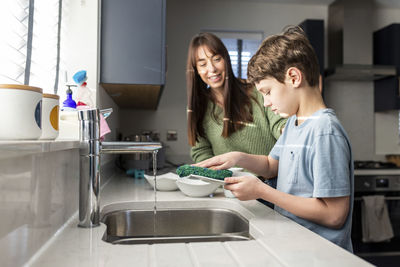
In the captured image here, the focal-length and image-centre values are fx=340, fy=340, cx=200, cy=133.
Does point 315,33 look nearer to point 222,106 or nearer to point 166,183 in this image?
point 222,106

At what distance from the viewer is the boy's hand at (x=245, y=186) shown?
0.83 m

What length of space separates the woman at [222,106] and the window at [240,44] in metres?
1.38

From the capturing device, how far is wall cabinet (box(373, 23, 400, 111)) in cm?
275

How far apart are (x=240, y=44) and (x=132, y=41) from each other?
5.43ft

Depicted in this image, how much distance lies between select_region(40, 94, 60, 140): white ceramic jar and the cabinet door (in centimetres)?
67

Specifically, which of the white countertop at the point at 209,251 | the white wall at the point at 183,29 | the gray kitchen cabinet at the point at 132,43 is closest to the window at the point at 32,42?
the gray kitchen cabinet at the point at 132,43

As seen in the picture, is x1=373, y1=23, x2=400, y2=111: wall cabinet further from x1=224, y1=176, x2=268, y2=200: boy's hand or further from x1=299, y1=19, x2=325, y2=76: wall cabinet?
x1=224, y1=176, x2=268, y2=200: boy's hand

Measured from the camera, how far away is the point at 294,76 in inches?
37.7

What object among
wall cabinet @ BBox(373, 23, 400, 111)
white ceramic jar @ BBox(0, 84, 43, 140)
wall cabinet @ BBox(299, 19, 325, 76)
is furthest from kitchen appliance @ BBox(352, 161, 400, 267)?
white ceramic jar @ BBox(0, 84, 43, 140)

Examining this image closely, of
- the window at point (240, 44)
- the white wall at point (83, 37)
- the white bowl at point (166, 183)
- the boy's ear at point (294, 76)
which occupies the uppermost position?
the window at point (240, 44)

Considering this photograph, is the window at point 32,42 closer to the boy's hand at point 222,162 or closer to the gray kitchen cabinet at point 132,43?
the gray kitchen cabinet at point 132,43

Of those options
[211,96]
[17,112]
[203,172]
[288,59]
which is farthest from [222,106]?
[17,112]

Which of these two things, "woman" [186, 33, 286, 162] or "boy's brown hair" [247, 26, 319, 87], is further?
"woman" [186, 33, 286, 162]

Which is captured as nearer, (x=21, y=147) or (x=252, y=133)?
(x=21, y=147)
